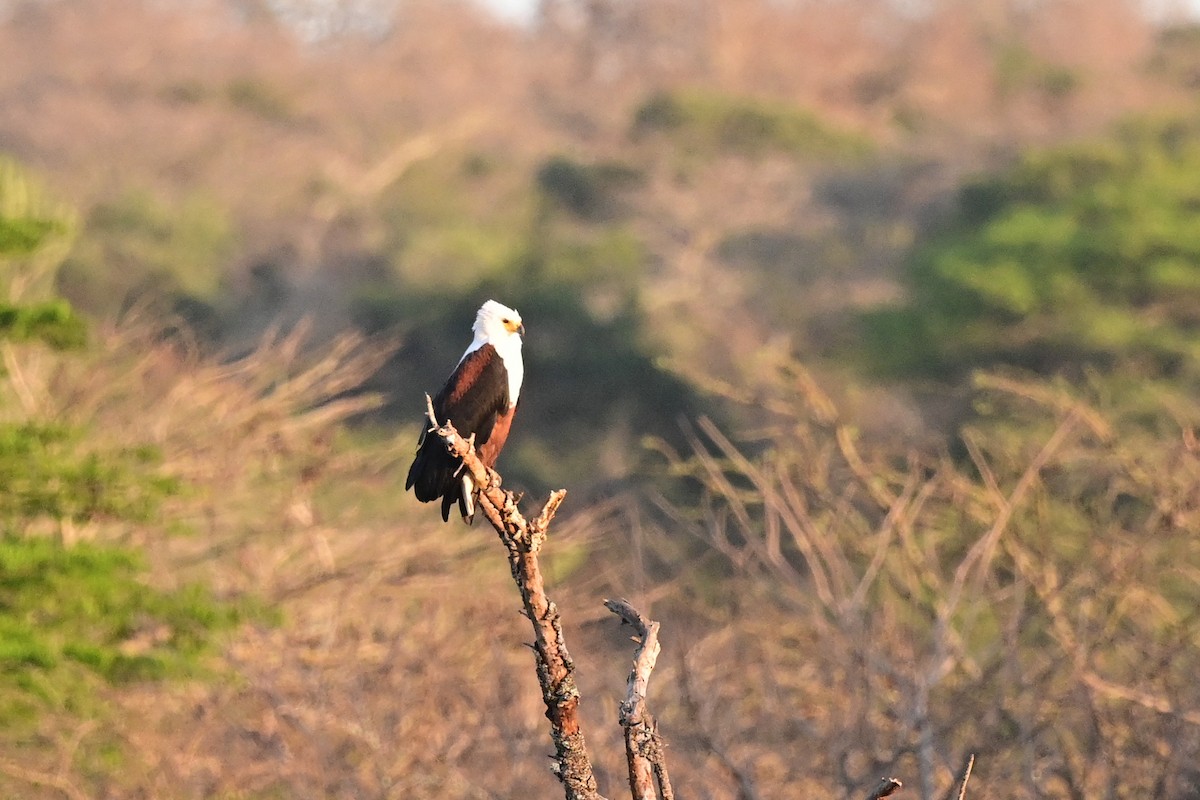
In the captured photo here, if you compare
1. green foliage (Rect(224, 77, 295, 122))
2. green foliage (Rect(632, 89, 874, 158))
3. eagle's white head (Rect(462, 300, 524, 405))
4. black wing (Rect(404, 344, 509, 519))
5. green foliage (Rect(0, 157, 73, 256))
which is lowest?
black wing (Rect(404, 344, 509, 519))

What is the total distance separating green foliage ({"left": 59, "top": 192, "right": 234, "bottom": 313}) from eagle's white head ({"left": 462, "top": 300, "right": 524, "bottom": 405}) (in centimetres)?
2861

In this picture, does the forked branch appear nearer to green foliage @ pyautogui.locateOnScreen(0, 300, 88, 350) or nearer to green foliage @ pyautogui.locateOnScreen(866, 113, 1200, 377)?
green foliage @ pyautogui.locateOnScreen(0, 300, 88, 350)

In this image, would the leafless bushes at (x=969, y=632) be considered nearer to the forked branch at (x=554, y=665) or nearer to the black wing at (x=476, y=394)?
the black wing at (x=476, y=394)

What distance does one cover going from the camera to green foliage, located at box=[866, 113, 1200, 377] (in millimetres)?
34250

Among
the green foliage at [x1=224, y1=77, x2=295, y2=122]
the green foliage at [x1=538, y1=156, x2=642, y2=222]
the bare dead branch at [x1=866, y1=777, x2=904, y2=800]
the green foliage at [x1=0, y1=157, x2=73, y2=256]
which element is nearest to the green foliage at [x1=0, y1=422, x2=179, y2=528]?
the green foliage at [x1=0, y1=157, x2=73, y2=256]

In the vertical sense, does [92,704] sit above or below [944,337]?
below

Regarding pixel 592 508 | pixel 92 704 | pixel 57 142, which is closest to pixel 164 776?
pixel 92 704

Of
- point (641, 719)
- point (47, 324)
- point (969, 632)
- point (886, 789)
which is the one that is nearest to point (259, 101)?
point (47, 324)

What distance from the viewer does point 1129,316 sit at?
34875 mm

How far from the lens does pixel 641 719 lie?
18.0ft

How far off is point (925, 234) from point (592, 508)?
99.9 feet

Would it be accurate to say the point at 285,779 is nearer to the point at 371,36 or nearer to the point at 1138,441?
the point at 1138,441

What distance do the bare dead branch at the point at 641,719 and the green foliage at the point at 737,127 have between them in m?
49.2

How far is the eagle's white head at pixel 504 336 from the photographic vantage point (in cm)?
830
